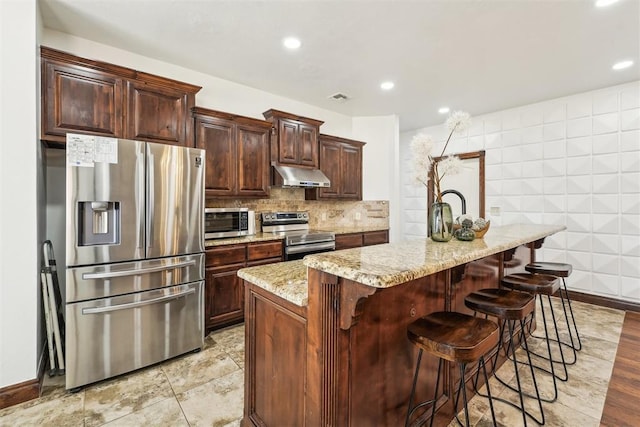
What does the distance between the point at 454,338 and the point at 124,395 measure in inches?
85.9

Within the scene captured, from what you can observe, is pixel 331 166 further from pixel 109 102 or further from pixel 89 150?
pixel 89 150

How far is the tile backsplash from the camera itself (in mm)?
3807

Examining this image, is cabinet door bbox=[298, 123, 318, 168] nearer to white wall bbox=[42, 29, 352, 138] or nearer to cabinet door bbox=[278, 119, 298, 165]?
cabinet door bbox=[278, 119, 298, 165]

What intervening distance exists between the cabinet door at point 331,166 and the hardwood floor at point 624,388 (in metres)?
3.38

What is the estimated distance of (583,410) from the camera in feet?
5.99

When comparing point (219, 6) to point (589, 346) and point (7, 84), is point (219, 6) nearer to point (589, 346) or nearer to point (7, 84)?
point (7, 84)

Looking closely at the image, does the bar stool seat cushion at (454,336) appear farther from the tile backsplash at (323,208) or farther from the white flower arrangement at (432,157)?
the tile backsplash at (323,208)

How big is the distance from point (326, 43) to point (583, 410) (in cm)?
337

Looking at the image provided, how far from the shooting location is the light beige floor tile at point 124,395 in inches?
70.4

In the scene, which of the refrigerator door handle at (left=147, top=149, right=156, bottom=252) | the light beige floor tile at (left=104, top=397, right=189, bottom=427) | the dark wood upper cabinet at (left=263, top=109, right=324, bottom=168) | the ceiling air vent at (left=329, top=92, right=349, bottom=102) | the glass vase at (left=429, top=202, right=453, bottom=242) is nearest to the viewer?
the light beige floor tile at (left=104, top=397, right=189, bottom=427)

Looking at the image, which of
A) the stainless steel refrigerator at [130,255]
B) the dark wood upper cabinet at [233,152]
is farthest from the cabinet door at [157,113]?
the stainless steel refrigerator at [130,255]

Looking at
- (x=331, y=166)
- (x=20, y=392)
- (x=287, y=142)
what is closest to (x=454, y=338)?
(x=20, y=392)

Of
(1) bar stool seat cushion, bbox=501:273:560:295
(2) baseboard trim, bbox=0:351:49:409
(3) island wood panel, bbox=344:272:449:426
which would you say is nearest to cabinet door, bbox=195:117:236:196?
(2) baseboard trim, bbox=0:351:49:409

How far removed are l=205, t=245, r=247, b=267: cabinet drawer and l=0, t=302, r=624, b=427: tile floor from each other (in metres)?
0.82
